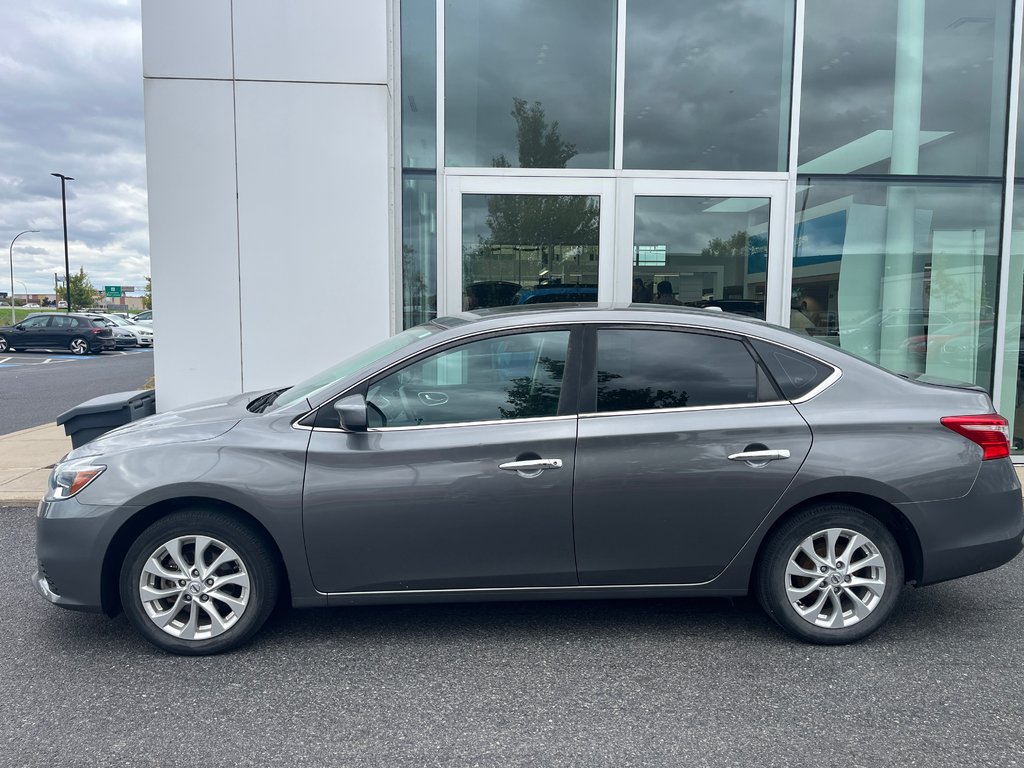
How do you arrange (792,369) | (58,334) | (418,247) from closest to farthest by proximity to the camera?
(792,369) → (418,247) → (58,334)

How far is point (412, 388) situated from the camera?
385cm

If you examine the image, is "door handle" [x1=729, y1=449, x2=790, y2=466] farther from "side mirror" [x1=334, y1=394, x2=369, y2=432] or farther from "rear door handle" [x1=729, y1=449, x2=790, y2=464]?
"side mirror" [x1=334, y1=394, x2=369, y2=432]

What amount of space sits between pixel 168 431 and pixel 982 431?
3.83 m

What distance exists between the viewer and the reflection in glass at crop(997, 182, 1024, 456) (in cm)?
829

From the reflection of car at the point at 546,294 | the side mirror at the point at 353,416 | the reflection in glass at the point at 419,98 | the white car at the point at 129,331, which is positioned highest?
the reflection in glass at the point at 419,98

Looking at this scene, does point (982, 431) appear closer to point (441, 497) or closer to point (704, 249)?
point (441, 497)

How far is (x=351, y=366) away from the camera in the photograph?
4.18 meters

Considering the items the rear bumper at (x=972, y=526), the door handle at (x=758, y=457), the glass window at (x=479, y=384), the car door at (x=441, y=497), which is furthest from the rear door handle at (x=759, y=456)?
the glass window at (x=479, y=384)

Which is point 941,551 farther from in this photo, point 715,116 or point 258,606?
point 715,116

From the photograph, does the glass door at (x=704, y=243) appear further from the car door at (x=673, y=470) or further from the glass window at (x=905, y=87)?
the car door at (x=673, y=470)

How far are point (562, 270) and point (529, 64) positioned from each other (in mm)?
2143

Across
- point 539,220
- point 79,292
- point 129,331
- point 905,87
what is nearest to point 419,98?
point 539,220

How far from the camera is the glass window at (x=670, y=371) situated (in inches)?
153

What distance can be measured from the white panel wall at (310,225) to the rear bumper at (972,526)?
5.25 metres
